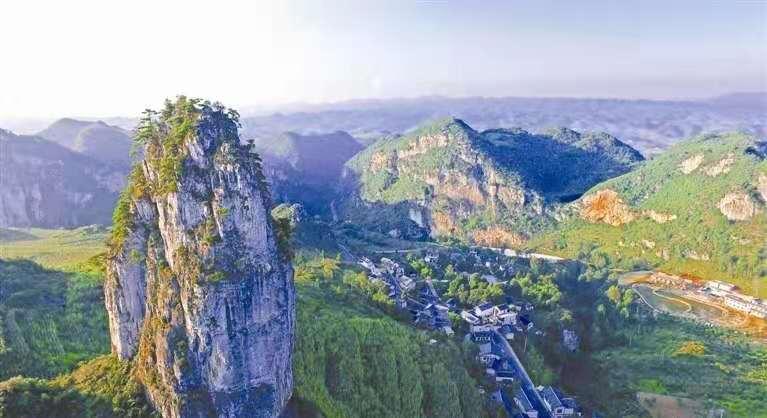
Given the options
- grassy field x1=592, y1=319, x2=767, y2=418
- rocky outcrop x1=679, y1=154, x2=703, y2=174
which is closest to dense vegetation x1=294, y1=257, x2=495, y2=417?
grassy field x1=592, y1=319, x2=767, y2=418

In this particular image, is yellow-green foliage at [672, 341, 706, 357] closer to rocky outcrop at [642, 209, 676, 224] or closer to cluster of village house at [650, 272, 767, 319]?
cluster of village house at [650, 272, 767, 319]

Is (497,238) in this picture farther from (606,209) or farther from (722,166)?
(722,166)

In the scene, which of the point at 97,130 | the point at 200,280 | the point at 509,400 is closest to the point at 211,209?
the point at 200,280

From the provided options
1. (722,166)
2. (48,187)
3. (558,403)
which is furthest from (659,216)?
(48,187)

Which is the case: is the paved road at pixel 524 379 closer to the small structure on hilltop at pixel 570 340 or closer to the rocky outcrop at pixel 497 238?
the small structure on hilltop at pixel 570 340

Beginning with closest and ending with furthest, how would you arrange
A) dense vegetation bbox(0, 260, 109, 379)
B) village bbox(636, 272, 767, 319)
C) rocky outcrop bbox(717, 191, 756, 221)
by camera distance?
dense vegetation bbox(0, 260, 109, 379) → village bbox(636, 272, 767, 319) → rocky outcrop bbox(717, 191, 756, 221)

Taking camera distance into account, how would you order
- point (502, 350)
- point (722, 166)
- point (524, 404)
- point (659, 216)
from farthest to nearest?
point (722, 166) → point (659, 216) → point (502, 350) → point (524, 404)
